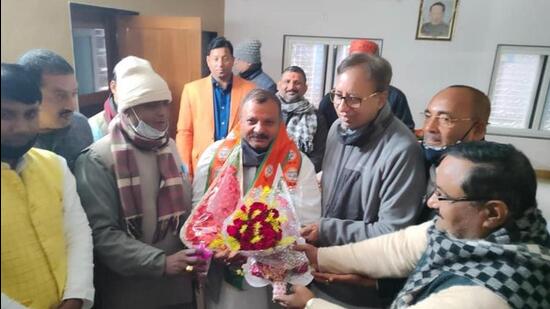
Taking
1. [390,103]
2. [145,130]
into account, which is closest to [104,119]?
[145,130]

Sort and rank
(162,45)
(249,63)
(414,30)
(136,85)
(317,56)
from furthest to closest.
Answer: (317,56)
(414,30)
(249,63)
(162,45)
(136,85)

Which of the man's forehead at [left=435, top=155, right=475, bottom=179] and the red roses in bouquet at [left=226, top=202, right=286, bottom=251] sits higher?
the man's forehead at [left=435, top=155, right=475, bottom=179]

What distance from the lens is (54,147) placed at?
905 mm

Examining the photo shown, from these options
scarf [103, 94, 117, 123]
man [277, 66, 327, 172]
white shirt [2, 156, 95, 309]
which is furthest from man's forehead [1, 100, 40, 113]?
man [277, 66, 327, 172]

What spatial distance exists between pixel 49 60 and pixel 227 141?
800 mm

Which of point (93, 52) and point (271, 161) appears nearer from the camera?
point (93, 52)

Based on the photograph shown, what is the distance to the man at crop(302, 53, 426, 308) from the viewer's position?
4.17 feet

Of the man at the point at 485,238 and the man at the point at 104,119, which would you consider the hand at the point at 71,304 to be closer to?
the man at the point at 104,119

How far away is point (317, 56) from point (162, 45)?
3.80 m

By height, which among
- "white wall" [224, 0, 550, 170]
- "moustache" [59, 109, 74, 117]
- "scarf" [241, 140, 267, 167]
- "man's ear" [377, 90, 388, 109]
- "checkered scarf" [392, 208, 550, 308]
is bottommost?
"checkered scarf" [392, 208, 550, 308]

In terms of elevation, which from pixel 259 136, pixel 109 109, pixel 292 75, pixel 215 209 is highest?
pixel 292 75

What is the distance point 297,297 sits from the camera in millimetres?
1127

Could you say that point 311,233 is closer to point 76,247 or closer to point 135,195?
point 135,195

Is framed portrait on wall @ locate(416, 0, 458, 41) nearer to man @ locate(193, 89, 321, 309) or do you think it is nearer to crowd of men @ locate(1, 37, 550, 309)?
crowd of men @ locate(1, 37, 550, 309)
